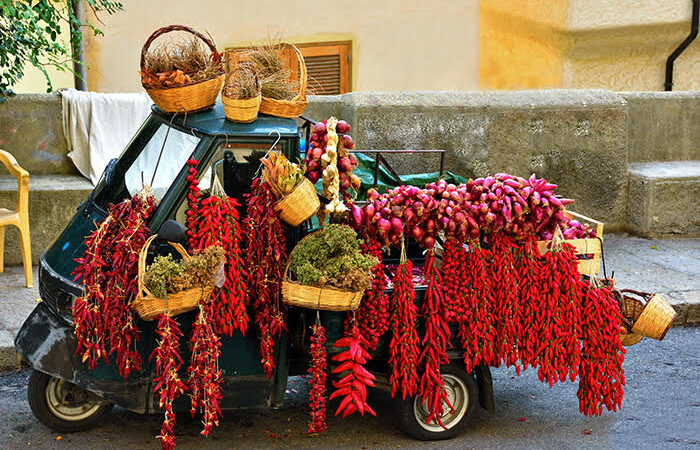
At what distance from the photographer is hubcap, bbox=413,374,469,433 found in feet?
16.0

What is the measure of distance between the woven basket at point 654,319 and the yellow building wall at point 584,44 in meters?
6.98

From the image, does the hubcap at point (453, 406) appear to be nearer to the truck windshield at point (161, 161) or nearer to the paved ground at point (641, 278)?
the truck windshield at point (161, 161)

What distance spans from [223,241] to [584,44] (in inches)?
383

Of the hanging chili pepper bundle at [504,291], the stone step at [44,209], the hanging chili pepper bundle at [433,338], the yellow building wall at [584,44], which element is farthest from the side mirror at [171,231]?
the yellow building wall at [584,44]

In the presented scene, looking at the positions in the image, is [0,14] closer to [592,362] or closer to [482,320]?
[482,320]

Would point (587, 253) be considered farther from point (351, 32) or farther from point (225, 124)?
point (351, 32)

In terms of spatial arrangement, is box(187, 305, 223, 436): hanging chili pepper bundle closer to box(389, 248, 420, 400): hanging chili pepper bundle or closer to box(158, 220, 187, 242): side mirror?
box(158, 220, 187, 242): side mirror

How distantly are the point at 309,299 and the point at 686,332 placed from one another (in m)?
3.84

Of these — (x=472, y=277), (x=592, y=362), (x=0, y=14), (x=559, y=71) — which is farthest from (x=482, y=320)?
(x=559, y=71)

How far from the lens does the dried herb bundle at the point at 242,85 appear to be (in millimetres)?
4617

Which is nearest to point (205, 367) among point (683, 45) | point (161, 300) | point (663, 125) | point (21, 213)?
point (161, 300)

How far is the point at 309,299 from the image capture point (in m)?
4.33

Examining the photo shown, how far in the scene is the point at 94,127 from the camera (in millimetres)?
8000

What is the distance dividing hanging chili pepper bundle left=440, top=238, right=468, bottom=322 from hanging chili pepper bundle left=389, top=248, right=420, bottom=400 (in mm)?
186
